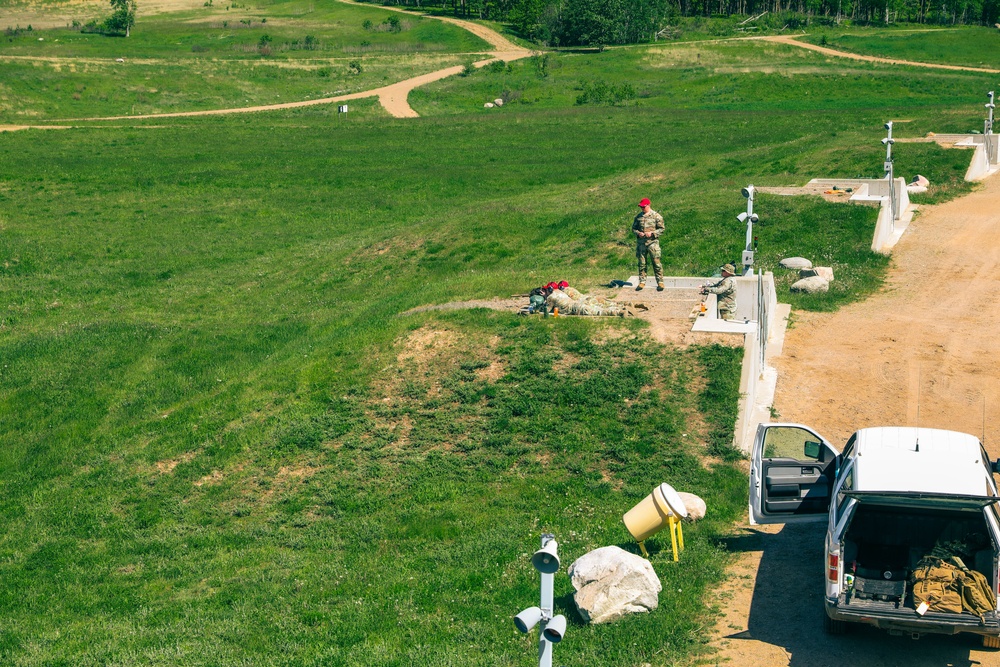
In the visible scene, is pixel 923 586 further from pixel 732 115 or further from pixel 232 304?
pixel 732 115

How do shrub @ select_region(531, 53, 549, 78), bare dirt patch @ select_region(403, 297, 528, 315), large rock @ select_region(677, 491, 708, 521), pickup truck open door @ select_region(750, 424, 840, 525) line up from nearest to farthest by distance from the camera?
pickup truck open door @ select_region(750, 424, 840, 525), large rock @ select_region(677, 491, 708, 521), bare dirt patch @ select_region(403, 297, 528, 315), shrub @ select_region(531, 53, 549, 78)

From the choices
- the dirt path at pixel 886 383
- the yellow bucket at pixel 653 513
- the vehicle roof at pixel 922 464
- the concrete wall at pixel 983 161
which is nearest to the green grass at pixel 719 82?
the concrete wall at pixel 983 161

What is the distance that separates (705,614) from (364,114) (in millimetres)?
69099

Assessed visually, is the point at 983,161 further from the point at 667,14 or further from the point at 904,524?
the point at 667,14

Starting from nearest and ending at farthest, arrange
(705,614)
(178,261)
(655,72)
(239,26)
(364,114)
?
(705,614) → (178,261) → (364,114) → (655,72) → (239,26)

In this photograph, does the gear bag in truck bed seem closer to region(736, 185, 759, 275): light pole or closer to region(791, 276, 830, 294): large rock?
region(736, 185, 759, 275): light pole

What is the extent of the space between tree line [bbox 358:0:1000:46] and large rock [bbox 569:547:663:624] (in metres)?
112

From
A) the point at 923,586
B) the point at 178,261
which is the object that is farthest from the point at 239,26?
the point at 923,586

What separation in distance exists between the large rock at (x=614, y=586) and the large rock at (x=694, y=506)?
251 cm


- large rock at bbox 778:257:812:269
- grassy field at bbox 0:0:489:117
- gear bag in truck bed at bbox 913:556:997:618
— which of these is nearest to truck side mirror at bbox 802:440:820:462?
gear bag in truck bed at bbox 913:556:997:618

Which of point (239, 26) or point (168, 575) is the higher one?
point (239, 26)

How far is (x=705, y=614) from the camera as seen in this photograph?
14484 mm

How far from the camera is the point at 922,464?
1284 cm

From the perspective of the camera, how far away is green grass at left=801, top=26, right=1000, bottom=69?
99125mm
